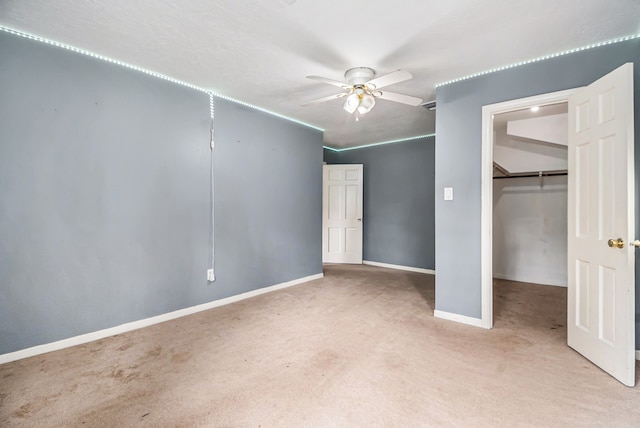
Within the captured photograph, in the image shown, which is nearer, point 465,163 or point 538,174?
point 465,163

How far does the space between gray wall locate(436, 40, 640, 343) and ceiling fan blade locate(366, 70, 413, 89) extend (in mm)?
1003

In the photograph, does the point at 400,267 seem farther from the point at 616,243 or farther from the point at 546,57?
the point at 546,57

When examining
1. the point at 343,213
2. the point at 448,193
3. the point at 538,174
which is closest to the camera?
the point at 448,193

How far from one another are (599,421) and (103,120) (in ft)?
13.4

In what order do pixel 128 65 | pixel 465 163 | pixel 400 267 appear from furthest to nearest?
pixel 400 267
pixel 465 163
pixel 128 65

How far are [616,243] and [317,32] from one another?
8.28ft

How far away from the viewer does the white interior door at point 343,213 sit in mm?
5988

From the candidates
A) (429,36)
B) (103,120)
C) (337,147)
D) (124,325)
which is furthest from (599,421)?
(337,147)

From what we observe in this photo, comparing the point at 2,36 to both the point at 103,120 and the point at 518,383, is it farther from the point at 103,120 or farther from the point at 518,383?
the point at 518,383

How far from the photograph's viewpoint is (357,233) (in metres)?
6.01

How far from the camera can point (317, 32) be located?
2.13m

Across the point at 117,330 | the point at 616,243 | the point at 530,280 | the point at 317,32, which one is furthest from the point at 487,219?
the point at 117,330

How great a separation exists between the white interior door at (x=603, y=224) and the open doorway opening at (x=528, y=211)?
1.52 meters

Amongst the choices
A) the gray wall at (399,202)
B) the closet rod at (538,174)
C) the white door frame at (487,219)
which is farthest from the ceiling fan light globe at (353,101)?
the closet rod at (538,174)
